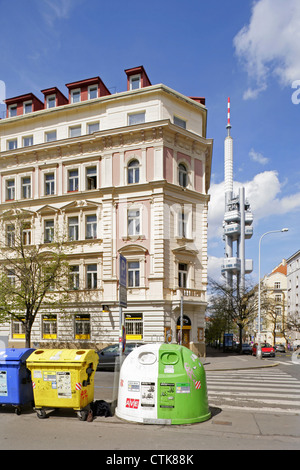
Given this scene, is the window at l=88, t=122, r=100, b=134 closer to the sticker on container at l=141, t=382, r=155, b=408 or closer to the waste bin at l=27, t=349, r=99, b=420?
the waste bin at l=27, t=349, r=99, b=420

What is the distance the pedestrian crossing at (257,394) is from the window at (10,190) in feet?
73.7

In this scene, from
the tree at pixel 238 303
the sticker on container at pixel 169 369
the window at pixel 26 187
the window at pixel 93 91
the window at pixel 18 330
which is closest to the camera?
the sticker on container at pixel 169 369

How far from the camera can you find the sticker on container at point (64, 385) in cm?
778

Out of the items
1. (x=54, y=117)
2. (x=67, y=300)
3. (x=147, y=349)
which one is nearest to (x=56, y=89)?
(x=54, y=117)

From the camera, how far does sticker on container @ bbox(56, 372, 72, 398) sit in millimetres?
7777

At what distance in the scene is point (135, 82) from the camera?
28.4m

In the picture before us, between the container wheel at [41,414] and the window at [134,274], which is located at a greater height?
the window at [134,274]

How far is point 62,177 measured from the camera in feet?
92.9

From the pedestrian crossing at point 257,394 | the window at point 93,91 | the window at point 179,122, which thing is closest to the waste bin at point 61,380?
the pedestrian crossing at point 257,394

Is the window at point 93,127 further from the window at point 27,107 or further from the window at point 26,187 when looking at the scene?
the window at point 27,107

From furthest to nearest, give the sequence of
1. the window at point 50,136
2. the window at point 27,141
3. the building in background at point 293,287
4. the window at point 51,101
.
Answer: the building in background at point 293,287, the window at point 51,101, the window at point 27,141, the window at point 50,136

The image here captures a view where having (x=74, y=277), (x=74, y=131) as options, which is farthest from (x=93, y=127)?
(x=74, y=277)

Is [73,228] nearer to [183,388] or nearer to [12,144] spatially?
[12,144]
